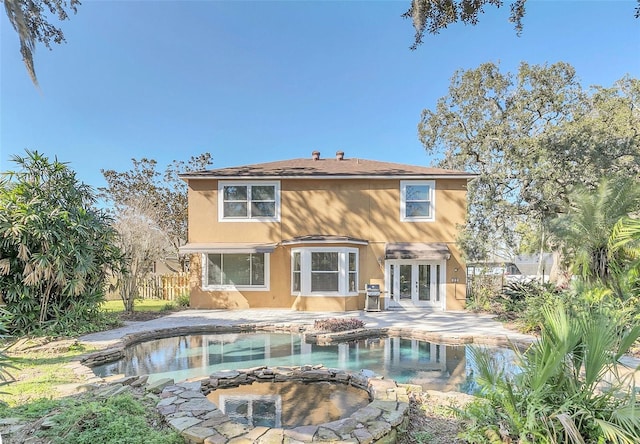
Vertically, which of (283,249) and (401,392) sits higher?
(283,249)

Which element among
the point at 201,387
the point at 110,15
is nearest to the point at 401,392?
the point at 201,387

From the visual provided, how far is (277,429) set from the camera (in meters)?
4.55

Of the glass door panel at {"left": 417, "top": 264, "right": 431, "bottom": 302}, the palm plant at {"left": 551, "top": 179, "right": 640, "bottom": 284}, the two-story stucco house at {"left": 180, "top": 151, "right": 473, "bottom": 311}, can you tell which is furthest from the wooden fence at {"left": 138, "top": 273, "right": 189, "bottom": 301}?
the palm plant at {"left": 551, "top": 179, "right": 640, "bottom": 284}

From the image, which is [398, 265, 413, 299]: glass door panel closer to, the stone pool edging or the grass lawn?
the stone pool edging

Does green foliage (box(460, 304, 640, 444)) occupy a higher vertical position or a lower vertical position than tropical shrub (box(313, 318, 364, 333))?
higher

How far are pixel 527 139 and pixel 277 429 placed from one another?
2054cm

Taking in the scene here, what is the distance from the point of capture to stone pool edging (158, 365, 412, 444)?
14.0 feet

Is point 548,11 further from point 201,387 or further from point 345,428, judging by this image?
point 201,387

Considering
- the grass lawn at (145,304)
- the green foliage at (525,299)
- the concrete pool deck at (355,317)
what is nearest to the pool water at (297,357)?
the concrete pool deck at (355,317)

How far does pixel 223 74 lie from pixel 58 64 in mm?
8294

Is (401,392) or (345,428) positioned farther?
(401,392)

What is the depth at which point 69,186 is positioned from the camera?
37.8 ft

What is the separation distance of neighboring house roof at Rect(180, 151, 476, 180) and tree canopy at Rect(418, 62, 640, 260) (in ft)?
12.1

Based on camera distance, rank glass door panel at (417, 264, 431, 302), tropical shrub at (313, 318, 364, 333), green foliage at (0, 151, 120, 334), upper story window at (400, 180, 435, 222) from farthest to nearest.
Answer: upper story window at (400, 180, 435, 222) < glass door panel at (417, 264, 431, 302) < tropical shrub at (313, 318, 364, 333) < green foliage at (0, 151, 120, 334)
